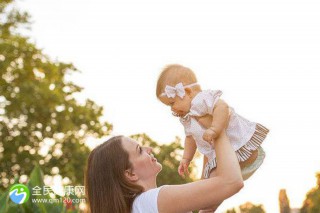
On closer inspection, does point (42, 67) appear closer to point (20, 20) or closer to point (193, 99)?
point (20, 20)

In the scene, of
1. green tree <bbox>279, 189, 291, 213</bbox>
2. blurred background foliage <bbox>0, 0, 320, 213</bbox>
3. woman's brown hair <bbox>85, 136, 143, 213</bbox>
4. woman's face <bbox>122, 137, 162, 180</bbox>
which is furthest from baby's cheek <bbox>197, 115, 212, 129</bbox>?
blurred background foliage <bbox>0, 0, 320, 213</bbox>

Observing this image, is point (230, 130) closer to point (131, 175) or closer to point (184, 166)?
point (184, 166)

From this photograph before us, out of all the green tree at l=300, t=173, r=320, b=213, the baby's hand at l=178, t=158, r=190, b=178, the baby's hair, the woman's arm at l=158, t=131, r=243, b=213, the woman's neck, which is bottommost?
the woman's arm at l=158, t=131, r=243, b=213

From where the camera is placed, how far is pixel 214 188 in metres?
2.52

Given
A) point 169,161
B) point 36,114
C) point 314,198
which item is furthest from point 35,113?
point 314,198

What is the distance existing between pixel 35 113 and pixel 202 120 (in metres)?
22.1

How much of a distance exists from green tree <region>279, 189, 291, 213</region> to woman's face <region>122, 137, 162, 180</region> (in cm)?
175

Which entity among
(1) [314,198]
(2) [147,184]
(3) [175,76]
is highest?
(1) [314,198]

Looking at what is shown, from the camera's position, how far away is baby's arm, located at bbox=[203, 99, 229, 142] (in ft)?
8.57

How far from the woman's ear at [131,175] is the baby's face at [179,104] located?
0.38 meters

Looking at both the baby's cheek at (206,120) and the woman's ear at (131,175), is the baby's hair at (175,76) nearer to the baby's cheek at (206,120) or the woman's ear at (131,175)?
the baby's cheek at (206,120)

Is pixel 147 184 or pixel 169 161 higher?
pixel 169 161

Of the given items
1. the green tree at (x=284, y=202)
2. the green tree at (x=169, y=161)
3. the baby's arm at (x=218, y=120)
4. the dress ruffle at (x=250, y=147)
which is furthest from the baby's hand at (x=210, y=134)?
the green tree at (x=169, y=161)

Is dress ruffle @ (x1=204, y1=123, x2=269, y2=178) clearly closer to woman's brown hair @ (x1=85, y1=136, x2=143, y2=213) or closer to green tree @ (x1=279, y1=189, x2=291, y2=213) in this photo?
woman's brown hair @ (x1=85, y1=136, x2=143, y2=213)
